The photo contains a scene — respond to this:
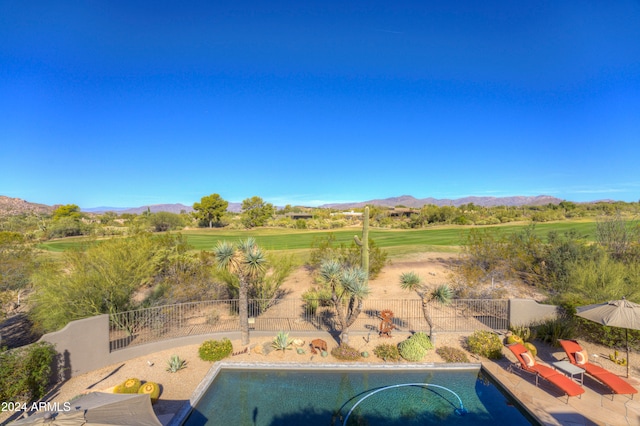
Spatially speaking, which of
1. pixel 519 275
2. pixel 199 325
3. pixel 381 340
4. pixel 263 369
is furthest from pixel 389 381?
pixel 519 275

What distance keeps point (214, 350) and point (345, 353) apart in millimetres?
4665

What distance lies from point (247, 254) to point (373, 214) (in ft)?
222

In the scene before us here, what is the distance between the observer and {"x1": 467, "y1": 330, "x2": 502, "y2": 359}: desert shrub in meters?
10.3

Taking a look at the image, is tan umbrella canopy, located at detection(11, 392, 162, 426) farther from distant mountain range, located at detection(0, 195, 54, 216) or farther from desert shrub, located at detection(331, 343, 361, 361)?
distant mountain range, located at detection(0, 195, 54, 216)

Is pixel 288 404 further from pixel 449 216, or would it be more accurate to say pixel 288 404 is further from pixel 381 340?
pixel 449 216

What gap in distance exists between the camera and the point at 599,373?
8375 millimetres

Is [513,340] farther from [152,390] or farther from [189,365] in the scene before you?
[152,390]

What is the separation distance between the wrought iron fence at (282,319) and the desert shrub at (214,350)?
1.40m

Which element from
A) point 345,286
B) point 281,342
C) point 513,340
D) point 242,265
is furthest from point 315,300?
point 513,340

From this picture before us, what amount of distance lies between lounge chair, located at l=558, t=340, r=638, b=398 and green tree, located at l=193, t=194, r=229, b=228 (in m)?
66.9

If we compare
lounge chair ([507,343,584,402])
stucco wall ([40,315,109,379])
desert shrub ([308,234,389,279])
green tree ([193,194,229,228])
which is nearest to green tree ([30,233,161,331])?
stucco wall ([40,315,109,379])

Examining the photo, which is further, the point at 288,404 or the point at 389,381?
the point at 389,381

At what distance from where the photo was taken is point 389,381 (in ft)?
30.1

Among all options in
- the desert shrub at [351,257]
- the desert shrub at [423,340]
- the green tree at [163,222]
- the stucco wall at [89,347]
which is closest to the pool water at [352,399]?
the desert shrub at [423,340]
